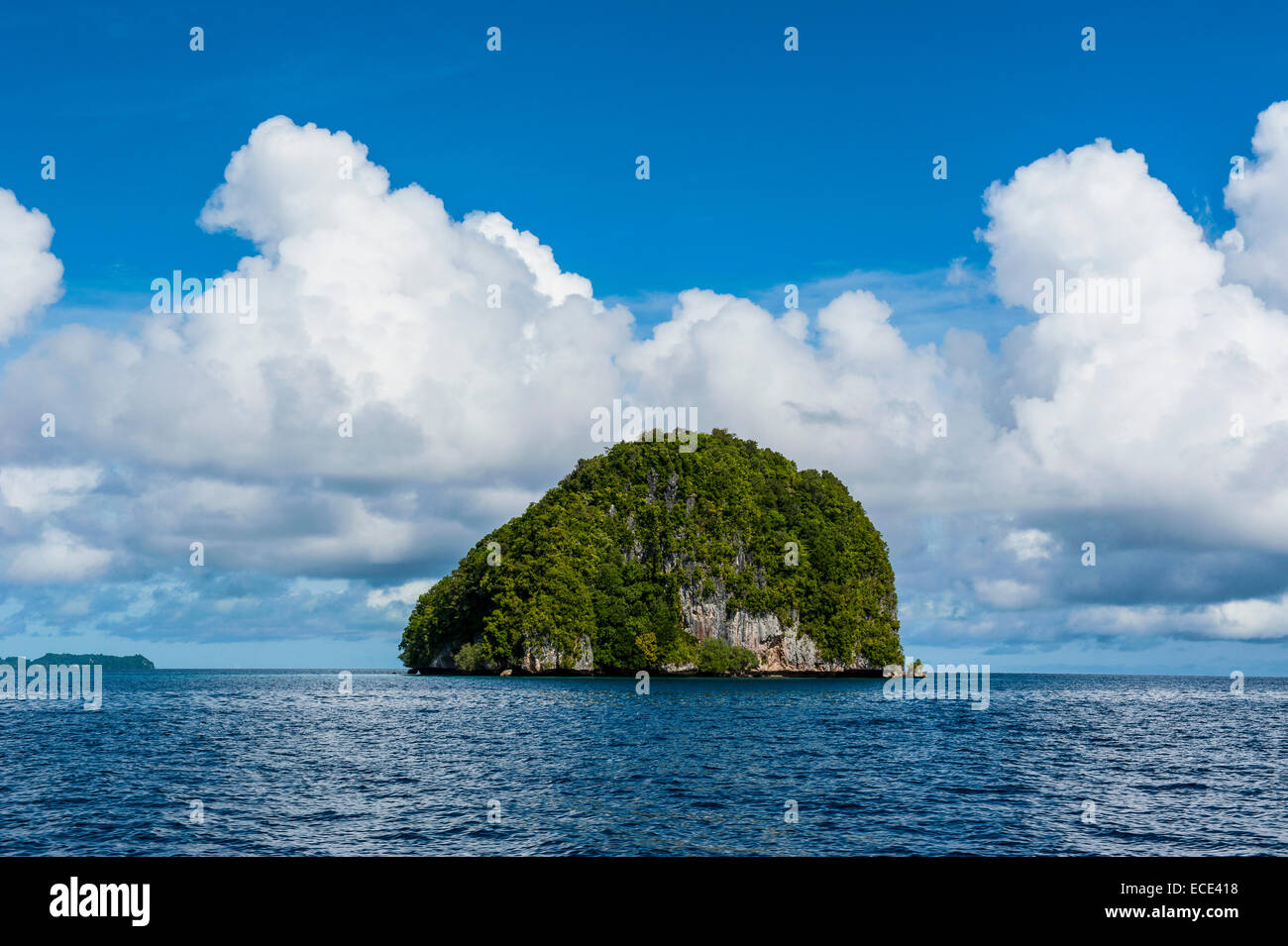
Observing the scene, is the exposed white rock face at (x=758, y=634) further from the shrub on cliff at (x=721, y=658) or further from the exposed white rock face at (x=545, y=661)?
the exposed white rock face at (x=545, y=661)

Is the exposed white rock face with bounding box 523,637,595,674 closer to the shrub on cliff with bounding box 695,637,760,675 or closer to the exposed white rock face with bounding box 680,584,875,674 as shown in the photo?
the exposed white rock face with bounding box 680,584,875,674

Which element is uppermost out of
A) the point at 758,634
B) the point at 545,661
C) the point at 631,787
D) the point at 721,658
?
the point at 631,787

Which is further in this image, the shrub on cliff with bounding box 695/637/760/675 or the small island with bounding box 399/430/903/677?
the shrub on cliff with bounding box 695/637/760/675

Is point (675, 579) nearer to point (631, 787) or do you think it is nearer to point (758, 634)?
point (758, 634)

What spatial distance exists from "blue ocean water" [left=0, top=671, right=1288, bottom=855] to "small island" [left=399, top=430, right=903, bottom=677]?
94716 millimetres

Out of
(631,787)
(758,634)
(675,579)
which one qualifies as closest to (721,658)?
(758,634)

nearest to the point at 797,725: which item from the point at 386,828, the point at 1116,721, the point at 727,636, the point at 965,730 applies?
the point at 965,730

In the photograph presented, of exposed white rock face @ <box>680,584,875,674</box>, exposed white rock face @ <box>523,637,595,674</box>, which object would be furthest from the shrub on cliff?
exposed white rock face @ <box>523,637,595,674</box>

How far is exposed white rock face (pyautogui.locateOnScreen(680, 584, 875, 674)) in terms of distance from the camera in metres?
172

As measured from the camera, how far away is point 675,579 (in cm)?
17325

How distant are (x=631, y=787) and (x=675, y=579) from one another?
453 ft

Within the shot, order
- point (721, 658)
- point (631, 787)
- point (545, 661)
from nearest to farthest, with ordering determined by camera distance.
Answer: point (631, 787) < point (545, 661) < point (721, 658)
